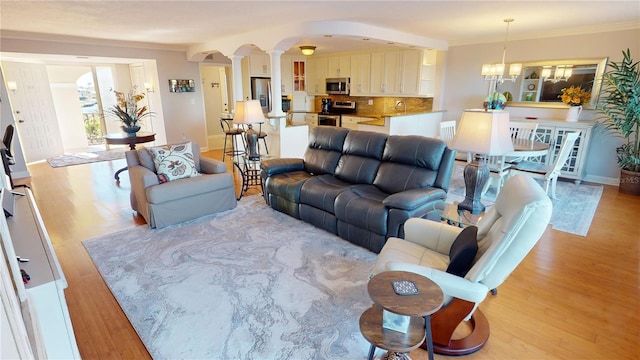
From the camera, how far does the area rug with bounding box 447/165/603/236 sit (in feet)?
12.0

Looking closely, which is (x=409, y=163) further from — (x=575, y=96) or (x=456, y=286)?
(x=575, y=96)

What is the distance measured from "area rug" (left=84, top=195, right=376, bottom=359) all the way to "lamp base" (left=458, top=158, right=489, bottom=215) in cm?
95

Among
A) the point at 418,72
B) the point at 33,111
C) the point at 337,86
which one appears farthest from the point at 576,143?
the point at 33,111

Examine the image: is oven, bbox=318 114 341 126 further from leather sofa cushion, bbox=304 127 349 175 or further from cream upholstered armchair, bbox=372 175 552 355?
cream upholstered armchair, bbox=372 175 552 355

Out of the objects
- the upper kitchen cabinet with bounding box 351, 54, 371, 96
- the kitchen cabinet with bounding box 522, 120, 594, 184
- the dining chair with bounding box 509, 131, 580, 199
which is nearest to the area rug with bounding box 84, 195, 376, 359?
the dining chair with bounding box 509, 131, 580, 199

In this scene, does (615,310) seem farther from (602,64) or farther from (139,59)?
(139,59)

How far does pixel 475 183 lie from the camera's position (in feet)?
8.36

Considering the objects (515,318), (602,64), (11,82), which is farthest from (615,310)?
(11,82)

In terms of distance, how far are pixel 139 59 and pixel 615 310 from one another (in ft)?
26.6

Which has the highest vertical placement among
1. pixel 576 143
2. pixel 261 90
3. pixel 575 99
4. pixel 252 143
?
pixel 261 90

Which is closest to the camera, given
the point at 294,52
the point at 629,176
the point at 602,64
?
the point at 629,176

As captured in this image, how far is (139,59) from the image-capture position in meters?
6.80

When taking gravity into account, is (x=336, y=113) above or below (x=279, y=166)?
above

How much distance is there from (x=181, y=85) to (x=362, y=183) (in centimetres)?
573
